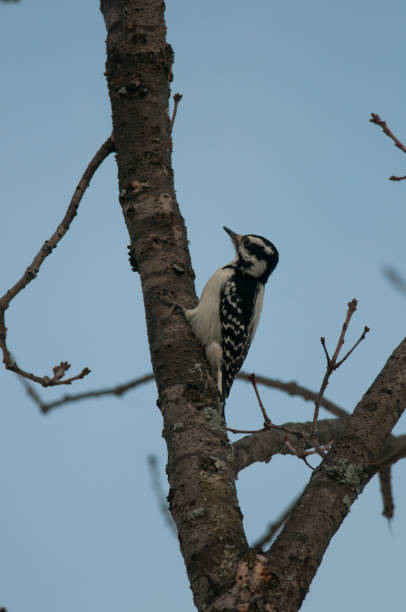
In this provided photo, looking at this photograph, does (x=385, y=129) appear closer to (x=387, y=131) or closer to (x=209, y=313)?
(x=387, y=131)

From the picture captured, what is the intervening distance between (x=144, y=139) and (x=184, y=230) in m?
0.61

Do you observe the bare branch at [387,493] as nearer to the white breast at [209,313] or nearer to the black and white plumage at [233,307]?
the black and white plumage at [233,307]

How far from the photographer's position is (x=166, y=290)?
13.3 ft

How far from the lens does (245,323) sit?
232 inches

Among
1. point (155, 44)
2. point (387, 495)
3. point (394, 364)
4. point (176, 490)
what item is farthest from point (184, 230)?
point (387, 495)

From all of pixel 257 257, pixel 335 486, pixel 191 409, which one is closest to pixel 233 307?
pixel 257 257

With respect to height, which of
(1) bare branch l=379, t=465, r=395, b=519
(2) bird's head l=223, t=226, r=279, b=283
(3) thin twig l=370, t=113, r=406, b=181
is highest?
(2) bird's head l=223, t=226, r=279, b=283

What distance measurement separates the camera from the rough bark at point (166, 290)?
2.77 metres

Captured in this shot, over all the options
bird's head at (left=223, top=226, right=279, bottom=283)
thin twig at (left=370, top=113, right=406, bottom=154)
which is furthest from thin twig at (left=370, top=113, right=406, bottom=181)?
bird's head at (left=223, top=226, right=279, bottom=283)

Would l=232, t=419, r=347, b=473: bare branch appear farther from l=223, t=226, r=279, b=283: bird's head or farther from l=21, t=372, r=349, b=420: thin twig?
l=223, t=226, r=279, b=283: bird's head

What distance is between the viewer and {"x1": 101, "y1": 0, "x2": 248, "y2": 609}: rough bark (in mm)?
2773

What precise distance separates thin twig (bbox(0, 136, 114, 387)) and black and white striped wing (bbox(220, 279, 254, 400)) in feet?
4.65

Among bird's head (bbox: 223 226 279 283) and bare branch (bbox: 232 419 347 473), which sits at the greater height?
bird's head (bbox: 223 226 279 283)

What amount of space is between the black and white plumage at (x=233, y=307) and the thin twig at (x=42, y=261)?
30.8 inches
